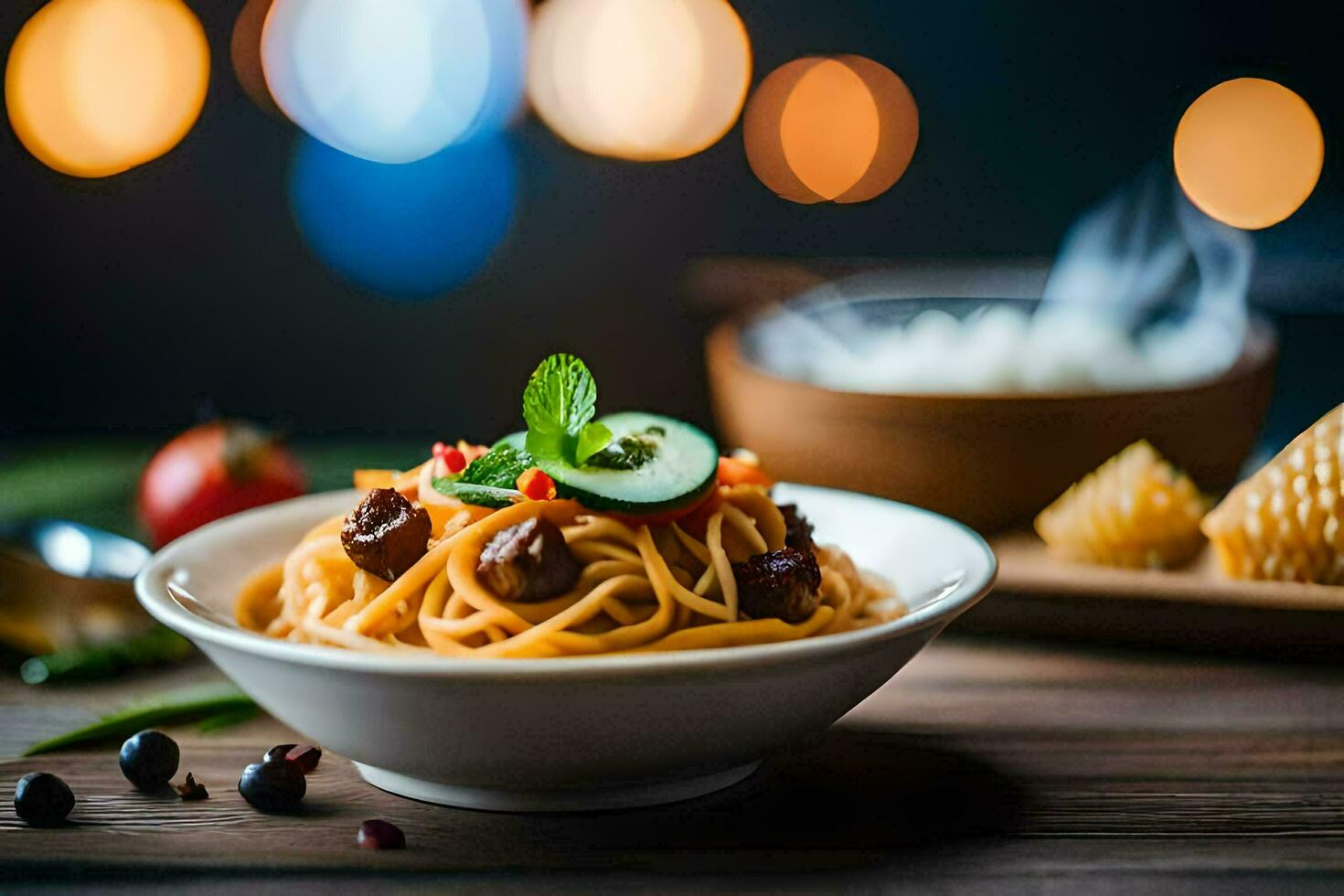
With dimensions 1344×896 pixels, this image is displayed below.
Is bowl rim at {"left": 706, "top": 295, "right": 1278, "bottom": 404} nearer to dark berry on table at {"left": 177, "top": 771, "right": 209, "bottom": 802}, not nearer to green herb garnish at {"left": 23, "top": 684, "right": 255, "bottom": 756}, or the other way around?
green herb garnish at {"left": 23, "top": 684, "right": 255, "bottom": 756}

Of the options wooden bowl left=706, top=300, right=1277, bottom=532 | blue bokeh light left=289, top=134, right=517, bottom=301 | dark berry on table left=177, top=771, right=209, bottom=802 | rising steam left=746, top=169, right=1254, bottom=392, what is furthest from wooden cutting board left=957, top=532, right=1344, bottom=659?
blue bokeh light left=289, top=134, right=517, bottom=301

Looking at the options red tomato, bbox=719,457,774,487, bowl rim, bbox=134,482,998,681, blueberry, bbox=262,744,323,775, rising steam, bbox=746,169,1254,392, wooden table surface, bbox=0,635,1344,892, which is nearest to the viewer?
bowl rim, bbox=134,482,998,681

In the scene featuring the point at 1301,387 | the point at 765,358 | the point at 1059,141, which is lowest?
the point at 1301,387

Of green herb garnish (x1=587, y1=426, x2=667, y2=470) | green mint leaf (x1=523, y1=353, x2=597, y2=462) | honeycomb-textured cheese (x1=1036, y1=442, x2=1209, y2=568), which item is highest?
green mint leaf (x1=523, y1=353, x2=597, y2=462)

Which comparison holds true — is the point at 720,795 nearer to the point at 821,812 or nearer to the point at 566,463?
the point at 821,812

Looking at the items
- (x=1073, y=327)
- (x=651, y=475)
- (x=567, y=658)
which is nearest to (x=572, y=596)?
(x=651, y=475)

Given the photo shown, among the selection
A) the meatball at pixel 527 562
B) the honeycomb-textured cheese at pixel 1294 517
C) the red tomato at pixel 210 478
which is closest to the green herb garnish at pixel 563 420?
the meatball at pixel 527 562

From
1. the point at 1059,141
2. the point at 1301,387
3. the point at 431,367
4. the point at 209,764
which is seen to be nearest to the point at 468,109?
the point at 431,367

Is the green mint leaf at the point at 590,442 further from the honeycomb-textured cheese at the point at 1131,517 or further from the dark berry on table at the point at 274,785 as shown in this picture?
the honeycomb-textured cheese at the point at 1131,517
